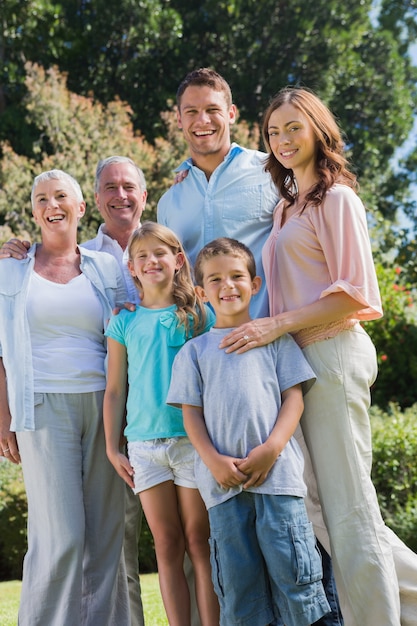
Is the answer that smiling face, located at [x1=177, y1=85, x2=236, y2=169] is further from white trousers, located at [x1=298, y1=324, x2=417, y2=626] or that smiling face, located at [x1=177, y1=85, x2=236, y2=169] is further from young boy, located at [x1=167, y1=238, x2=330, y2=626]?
white trousers, located at [x1=298, y1=324, x2=417, y2=626]

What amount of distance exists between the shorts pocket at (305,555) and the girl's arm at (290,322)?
2.35 ft

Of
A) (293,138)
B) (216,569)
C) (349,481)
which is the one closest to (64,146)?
(293,138)

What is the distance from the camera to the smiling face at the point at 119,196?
14.4 ft

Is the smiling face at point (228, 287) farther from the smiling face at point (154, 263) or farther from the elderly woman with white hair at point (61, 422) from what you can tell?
the elderly woman with white hair at point (61, 422)

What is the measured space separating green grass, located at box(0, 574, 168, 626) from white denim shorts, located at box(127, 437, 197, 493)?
2007mm

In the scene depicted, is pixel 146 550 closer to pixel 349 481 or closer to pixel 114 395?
pixel 114 395

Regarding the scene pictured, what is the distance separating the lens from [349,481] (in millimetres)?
3098

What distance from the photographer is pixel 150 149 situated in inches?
518

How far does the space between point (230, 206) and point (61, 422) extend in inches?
51.7

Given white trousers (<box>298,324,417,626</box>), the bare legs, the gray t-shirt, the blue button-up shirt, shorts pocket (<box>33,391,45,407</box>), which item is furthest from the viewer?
the blue button-up shirt

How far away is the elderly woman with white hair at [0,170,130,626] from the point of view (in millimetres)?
3480

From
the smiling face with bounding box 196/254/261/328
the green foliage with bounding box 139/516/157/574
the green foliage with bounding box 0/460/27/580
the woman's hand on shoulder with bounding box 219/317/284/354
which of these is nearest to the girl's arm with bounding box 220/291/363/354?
the woman's hand on shoulder with bounding box 219/317/284/354

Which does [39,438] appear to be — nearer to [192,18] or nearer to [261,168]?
[261,168]

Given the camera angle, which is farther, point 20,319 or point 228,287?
point 20,319
